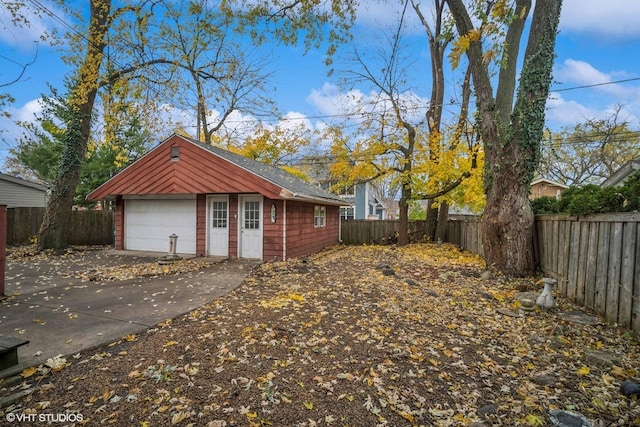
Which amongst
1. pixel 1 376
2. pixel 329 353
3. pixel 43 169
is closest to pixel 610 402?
pixel 329 353

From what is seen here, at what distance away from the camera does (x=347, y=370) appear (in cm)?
288

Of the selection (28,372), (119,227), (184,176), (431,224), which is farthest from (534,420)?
(431,224)

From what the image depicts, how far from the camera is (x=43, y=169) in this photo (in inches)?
700

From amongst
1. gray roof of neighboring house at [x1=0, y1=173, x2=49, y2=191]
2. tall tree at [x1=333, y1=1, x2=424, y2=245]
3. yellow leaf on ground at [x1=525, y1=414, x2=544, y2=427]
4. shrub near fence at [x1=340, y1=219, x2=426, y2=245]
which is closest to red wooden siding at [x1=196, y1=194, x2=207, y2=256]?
tall tree at [x1=333, y1=1, x2=424, y2=245]

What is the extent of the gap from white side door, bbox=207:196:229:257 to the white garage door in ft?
2.09

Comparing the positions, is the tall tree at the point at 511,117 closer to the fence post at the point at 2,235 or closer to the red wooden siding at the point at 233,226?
the red wooden siding at the point at 233,226

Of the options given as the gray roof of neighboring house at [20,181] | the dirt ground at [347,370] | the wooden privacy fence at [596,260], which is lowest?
the dirt ground at [347,370]

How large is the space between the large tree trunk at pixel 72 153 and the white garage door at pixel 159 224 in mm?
1723

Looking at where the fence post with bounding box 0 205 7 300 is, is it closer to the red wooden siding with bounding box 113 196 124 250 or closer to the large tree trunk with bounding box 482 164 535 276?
the red wooden siding with bounding box 113 196 124 250

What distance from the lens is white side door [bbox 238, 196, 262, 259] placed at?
367 inches

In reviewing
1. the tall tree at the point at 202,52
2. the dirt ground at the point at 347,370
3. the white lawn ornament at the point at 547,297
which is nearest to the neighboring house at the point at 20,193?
the tall tree at the point at 202,52

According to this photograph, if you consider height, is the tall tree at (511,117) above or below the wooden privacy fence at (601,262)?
above

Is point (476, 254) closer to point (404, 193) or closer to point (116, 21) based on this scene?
point (404, 193)

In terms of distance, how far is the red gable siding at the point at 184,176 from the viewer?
887 centimetres
